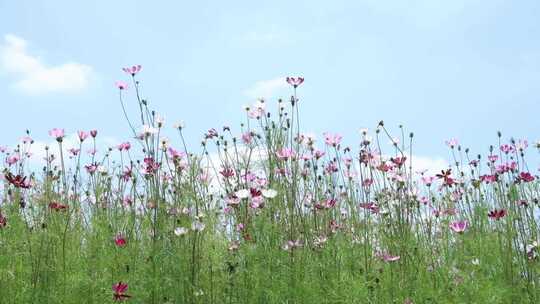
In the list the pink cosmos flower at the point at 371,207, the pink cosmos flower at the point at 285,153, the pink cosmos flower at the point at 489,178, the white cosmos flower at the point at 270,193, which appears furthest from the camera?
the pink cosmos flower at the point at 489,178

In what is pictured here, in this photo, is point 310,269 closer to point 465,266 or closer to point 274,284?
point 274,284

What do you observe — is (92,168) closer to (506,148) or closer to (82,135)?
(82,135)

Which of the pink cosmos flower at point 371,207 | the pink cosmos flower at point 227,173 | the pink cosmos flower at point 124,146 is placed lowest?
the pink cosmos flower at point 371,207

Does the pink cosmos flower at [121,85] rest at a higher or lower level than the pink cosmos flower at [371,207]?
higher

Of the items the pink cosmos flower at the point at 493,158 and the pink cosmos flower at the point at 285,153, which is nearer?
the pink cosmos flower at the point at 285,153

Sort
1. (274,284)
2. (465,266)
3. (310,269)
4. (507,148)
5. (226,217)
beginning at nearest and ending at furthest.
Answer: (274,284) < (310,269) < (465,266) < (226,217) < (507,148)

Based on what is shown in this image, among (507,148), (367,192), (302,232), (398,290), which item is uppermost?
(507,148)

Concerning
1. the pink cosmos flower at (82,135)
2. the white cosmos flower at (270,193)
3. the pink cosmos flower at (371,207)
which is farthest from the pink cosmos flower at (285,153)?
the pink cosmos flower at (82,135)

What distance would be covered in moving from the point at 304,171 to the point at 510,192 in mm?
1735

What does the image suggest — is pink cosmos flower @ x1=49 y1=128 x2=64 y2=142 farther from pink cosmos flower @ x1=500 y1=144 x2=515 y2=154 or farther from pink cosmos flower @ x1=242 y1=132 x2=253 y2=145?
pink cosmos flower @ x1=500 y1=144 x2=515 y2=154

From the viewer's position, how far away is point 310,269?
13.7 ft

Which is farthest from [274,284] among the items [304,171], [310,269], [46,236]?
[46,236]

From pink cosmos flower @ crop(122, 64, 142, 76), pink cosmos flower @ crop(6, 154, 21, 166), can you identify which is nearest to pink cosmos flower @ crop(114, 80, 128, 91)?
pink cosmos flower @ crop(122, 64, 142, 76)

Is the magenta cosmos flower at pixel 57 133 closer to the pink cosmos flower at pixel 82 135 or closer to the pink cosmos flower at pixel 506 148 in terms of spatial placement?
the pink cosmos flower at pixel 82 135
